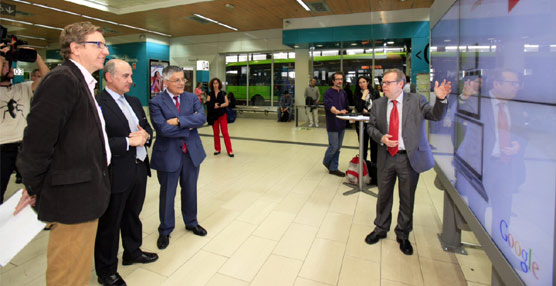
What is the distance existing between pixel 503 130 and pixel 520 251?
0.48 meters

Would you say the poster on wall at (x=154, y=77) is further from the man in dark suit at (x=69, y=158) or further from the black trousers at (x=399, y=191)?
the man in dark suit at (x=69, y=158)

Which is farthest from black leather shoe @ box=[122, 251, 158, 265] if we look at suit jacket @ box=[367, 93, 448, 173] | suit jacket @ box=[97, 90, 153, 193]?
suit jacket @ box=[367, 93, 448, 173]

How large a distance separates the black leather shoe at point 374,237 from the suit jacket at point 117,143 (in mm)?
2070

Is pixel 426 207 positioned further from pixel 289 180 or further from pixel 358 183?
pixel 289 180

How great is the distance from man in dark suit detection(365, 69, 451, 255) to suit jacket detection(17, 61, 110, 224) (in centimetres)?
211

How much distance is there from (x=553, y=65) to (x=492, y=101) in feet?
1.59

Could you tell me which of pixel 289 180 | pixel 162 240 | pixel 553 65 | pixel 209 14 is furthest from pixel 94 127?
pixel 209 14

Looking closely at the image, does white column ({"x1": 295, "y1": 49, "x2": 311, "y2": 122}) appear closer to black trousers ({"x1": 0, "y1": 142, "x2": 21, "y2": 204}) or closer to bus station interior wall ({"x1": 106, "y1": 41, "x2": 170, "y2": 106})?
bus station interior wall ({"x1": 106, "y1": 41, "x2": 170, "y2": 106})

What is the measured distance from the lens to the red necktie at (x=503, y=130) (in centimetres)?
128

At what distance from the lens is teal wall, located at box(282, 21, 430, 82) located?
9703mm

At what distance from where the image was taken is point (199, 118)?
9.23ft

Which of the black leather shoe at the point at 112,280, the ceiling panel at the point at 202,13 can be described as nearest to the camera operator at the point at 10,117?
the black leather shoe at the point at 112,280

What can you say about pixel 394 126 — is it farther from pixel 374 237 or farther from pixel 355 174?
pixel 355 174

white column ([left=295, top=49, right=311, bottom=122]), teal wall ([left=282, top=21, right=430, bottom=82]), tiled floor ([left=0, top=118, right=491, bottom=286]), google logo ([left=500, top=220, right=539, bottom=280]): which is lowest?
tiled floor ([left=0, top=118, right=491, bottom=286])
